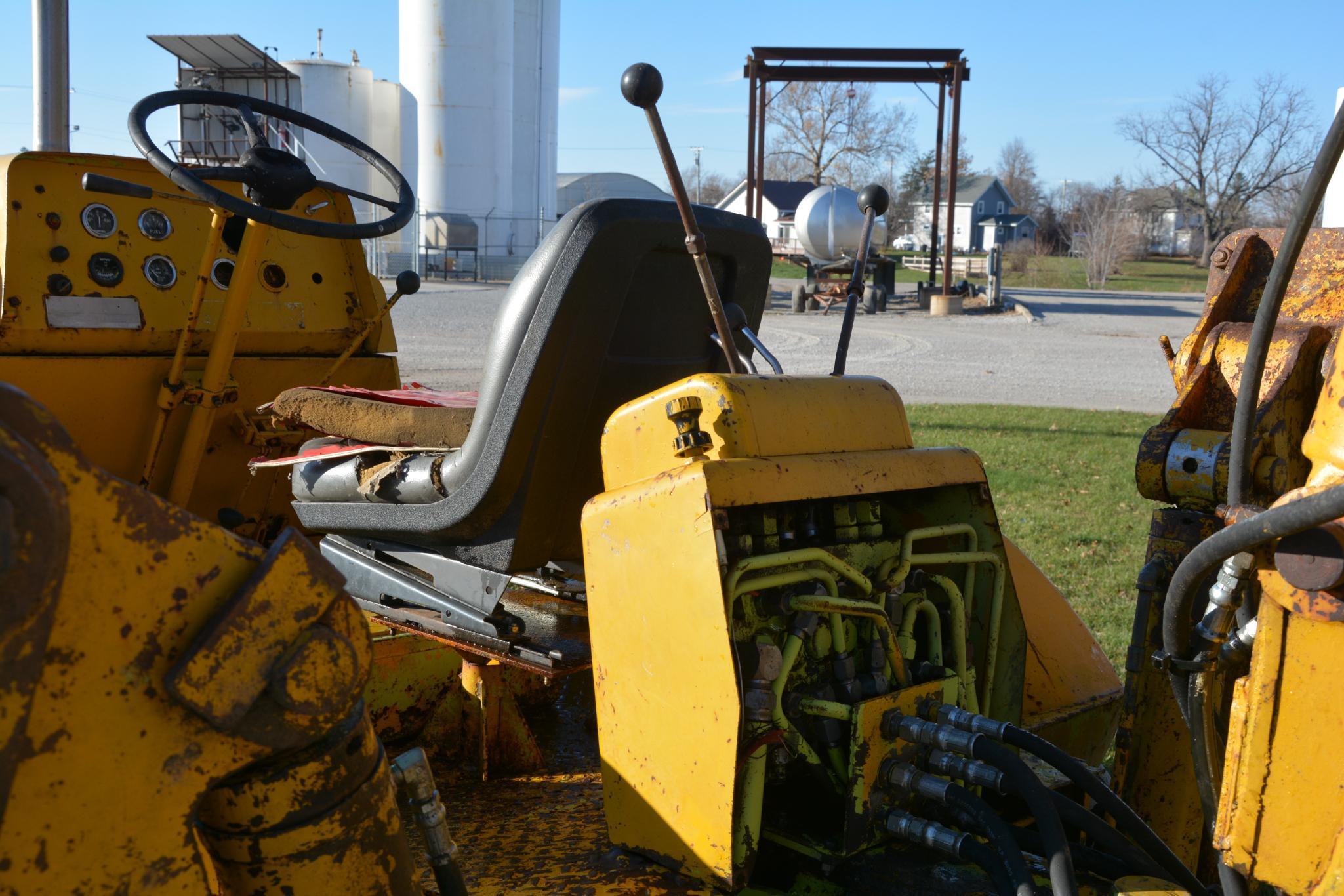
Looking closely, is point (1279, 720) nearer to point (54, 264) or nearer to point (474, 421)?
point (474, 421)

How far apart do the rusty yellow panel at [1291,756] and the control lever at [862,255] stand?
1.10 m

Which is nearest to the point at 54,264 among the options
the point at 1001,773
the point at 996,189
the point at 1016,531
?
the point at 1001,773

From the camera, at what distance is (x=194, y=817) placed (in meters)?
1.04

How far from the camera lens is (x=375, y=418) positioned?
2.66 meters

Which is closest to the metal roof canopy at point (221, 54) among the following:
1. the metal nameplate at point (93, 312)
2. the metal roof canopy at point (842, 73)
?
the metal roof canopy at point (842, 73)

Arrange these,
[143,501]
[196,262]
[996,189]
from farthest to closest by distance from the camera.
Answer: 1. [996,189]
2. [196,262]
3. [143,501]

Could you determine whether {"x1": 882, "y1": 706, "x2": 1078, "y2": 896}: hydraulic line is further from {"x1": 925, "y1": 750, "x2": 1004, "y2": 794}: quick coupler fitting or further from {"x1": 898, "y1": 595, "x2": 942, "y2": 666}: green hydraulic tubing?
{"x1": 898, "y1": 595, "x2": 942, "y2": 666}: green hydraulic tubing

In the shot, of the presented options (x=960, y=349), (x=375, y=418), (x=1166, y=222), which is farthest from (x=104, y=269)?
(x=1166, y=222)

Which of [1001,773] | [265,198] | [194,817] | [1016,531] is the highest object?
[265,198]

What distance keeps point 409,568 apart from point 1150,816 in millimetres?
1628

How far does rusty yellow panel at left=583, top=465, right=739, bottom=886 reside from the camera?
5.56ft

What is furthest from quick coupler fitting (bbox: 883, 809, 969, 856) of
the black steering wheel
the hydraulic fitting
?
the black steering wheel

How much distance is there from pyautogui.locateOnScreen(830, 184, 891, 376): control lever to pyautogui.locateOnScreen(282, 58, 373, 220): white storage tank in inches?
1122

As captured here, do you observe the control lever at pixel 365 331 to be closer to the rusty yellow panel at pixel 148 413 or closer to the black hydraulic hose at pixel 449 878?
the rusty yellow panel at pixel 148 413
